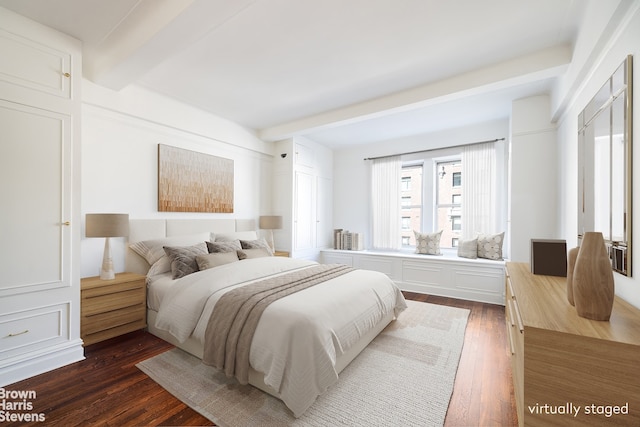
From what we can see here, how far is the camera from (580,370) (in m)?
1.06

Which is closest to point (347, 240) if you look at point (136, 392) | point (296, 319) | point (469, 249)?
point (469, 249)

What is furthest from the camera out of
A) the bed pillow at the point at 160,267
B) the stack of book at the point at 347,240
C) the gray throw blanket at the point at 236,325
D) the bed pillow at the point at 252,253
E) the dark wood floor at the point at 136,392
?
the stack of book at the point at 347,240

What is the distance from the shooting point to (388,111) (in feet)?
11.2

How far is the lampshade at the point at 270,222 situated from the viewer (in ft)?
14.7

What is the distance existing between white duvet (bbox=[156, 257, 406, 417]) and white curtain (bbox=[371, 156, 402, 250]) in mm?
2224

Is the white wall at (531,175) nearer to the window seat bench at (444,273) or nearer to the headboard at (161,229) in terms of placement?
the window seat bench at (444,273)

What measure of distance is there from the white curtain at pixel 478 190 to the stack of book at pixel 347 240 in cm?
180

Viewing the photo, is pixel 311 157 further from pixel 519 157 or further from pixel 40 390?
pixel 40 390

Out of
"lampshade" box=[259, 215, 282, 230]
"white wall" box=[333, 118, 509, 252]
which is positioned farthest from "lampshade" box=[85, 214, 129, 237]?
"white wall" box=[333, 118, 509, 252]

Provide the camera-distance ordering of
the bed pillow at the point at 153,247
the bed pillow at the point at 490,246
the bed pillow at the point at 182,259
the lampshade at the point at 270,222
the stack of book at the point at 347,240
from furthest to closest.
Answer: the stack of book at the point at 347,240
the lampshade at the point at 270,222
the bed pillow at the point at 490,246
the bed pillow at the point at 153,247
the bed pillow at the point at 182,259

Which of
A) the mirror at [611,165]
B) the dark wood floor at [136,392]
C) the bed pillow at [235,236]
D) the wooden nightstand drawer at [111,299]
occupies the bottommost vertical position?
the dark wood floor at [136,392]

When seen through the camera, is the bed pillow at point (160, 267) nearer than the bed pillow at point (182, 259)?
No

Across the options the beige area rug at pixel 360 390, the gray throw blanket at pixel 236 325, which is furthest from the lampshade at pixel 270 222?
the beige area rug at pixel 360 390

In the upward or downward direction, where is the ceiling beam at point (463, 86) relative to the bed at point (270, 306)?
upward
